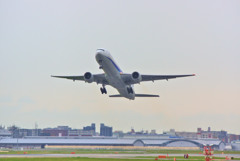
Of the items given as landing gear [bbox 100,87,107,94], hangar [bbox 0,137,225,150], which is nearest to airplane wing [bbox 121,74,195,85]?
landing gear [bbox 100,87,107,94]

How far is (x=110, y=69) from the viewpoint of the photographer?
200 feet

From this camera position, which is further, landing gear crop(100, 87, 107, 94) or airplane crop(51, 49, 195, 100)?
landing gear crop(100, 87, 107, 94)

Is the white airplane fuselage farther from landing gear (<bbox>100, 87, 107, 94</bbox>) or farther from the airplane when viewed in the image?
landing gear (<bbox>100, 87, 107, 94</bbox>)

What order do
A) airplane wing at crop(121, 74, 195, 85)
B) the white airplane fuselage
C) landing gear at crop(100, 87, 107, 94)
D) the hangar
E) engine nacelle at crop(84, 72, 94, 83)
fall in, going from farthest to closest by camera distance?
the hangar, landing gear at crop(100, 87, 107, 94), engine nacelle at crop(84, 72, 94, 83), airplane wing at crop(121, 74, 195, 85), the white airplane fuselage

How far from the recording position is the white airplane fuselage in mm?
59153

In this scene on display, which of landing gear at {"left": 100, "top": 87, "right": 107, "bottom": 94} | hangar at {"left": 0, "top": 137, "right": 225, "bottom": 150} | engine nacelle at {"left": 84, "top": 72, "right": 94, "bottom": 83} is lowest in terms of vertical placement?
hangar at {"left": 0, "top": 137, "right": 225, "bottom": 150}

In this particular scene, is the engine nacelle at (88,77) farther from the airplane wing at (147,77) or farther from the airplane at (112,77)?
the airplane wing at (147,77)

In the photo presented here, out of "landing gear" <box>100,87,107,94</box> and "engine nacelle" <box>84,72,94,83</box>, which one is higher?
"engine nacelle" <box>84,72,94,83</box>

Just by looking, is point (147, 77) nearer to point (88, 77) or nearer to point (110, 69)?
point (110, 69)

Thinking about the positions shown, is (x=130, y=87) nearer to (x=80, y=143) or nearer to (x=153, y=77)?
(x=153, y=77)

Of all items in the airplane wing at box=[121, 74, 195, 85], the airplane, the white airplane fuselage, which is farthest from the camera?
the airplane wing at box=[121, 74, 195, 85]

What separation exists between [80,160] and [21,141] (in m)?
96.1

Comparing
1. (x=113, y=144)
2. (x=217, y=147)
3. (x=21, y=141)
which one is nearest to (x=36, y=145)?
(x=21, y=141)

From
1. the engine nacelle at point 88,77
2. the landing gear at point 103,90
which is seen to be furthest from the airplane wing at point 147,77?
the engine nacelle at point 88,77
